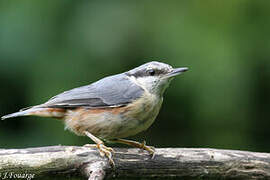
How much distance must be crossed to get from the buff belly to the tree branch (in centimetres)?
20

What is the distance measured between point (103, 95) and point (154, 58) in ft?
3.89

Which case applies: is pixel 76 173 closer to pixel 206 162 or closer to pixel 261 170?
pixel 206 162

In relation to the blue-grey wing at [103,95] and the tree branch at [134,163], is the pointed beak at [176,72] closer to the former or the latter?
the blue-grey wing at [103,95]

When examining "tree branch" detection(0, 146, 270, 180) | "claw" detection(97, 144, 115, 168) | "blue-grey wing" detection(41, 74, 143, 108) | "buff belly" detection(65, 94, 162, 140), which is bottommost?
"tree branch" detection(0, 146, 270, 180)

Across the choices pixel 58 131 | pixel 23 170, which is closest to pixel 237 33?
pixel 58 131

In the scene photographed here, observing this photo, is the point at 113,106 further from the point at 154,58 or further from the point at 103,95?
the point at 154,58

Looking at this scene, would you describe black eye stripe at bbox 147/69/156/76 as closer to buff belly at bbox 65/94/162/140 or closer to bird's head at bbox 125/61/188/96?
bird's head at bbox 125/61/188/96

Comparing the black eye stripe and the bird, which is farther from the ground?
the black eye stripe

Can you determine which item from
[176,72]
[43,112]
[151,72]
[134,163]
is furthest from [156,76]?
[43,112]

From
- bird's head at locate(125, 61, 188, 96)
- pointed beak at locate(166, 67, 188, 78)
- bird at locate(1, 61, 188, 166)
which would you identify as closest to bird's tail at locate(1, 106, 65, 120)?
bird at locate(1, 61, 188, 166)

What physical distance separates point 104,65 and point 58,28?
0.66 metres

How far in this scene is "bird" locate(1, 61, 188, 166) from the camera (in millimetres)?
4062

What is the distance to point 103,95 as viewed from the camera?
428cm

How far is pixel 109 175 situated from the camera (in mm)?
3799
